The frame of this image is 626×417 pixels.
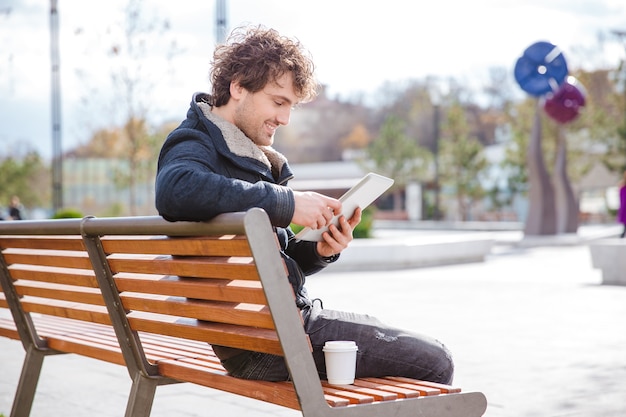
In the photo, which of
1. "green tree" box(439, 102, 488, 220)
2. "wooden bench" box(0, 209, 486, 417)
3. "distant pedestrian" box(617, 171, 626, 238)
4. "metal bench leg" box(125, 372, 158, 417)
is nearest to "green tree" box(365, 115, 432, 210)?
"green tree" box(439, 102, 488, 220)

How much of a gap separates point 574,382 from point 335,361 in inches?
118

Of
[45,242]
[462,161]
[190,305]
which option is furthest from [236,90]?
[462,161]

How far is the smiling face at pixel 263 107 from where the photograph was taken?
10.3ft

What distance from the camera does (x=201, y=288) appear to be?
2.87 metres

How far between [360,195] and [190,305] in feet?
2.09

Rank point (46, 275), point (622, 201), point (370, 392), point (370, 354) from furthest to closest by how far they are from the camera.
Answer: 1. point (622, 201)
2. point (46, 275)
3. point (370, 354)
4. point (370, 392)

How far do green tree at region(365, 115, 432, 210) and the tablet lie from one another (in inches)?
2001

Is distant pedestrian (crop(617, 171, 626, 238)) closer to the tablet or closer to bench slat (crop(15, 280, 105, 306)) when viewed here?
bench slat (crop(15, 280, 105, 306))

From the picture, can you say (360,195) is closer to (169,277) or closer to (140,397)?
(169,277)

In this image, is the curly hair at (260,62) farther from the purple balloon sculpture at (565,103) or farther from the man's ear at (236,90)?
the purple balloon sculpture at (565,103)

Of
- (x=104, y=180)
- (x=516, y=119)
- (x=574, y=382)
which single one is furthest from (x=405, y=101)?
(x=574, y=382)

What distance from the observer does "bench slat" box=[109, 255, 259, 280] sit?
8.77ft

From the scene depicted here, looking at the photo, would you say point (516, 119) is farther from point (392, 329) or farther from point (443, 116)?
point (392, 329)

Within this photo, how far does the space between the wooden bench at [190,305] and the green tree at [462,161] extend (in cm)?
4628
